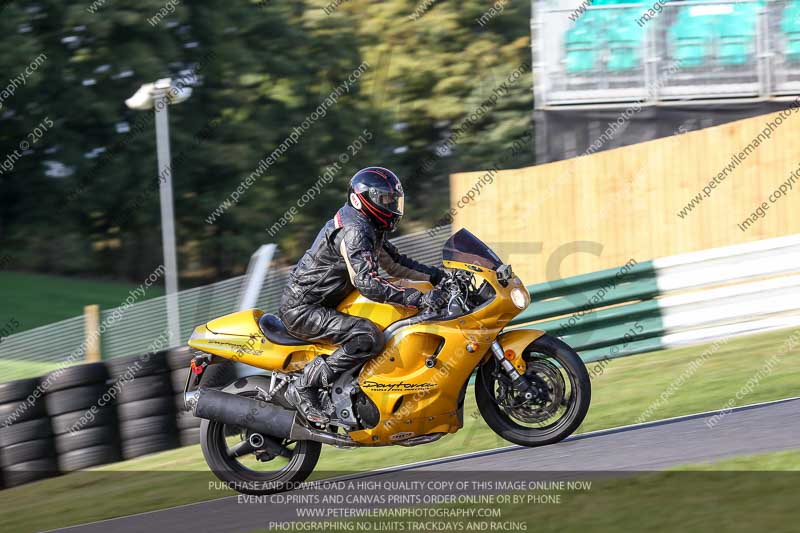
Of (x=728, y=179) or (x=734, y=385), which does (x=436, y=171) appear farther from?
(x=734, y=385)

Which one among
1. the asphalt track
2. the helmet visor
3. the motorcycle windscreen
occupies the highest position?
the helmet visor

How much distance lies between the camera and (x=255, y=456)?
25.3ft

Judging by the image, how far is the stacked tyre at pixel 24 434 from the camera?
9.91 metres

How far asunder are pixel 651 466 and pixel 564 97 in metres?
11.4

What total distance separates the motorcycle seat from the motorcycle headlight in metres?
1.40

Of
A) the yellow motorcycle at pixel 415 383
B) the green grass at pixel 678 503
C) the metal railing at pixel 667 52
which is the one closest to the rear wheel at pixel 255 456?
the yellow motorcycle at pixel 415 383

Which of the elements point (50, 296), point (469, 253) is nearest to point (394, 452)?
point (469, 253)

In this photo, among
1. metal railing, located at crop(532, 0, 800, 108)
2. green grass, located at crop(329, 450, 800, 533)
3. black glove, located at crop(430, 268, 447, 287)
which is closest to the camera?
green grass, located at crop(329, 450, 800, 533)

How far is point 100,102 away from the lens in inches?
977

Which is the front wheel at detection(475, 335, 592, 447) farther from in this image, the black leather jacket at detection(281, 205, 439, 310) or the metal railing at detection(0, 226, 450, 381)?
the metal railing at detection(0, 226, 450, 381)

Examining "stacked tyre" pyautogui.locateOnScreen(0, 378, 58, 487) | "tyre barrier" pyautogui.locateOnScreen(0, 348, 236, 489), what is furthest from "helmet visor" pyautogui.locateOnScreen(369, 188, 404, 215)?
"stacked tyre" pyautogui.locateOnScreen(0, 378, 58, 487)

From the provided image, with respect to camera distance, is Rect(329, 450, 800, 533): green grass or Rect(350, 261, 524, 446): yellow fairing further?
Rect(350, 261, 524, 446): yellow fairing

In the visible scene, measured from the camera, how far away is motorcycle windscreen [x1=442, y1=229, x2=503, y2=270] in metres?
7.37

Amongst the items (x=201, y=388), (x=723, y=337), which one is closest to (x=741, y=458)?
(x=201, y=388)
